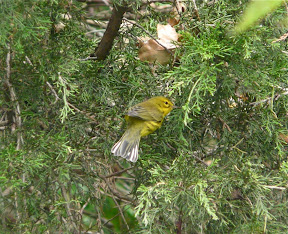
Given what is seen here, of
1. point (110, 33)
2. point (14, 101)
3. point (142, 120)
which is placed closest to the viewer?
point (14, 101)

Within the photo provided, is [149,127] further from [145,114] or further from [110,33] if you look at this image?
[110,33]

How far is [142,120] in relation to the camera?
286cm

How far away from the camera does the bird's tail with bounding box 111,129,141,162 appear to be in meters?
2.31

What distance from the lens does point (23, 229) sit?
7.13 feet

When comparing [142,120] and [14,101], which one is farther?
[142,120]

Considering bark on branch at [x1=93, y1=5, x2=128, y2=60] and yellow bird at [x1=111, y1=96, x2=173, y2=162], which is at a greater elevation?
bark on branch at [x1=93, y1=5, x2=128, y2=60]

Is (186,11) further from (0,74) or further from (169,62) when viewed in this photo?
(0,74)

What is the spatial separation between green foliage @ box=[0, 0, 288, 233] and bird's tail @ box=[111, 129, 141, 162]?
63mm

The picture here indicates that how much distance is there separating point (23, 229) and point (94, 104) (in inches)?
34.5

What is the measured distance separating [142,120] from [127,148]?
0.57 m

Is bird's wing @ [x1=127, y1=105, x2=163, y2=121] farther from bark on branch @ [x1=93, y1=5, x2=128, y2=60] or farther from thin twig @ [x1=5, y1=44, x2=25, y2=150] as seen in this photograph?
thin twig @ [x1=5, y1=44, x2=25, y2=150]

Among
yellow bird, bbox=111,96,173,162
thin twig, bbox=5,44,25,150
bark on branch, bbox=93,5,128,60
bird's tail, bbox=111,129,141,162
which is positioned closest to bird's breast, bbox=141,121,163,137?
yellow bird, bbox=111,96,173,162

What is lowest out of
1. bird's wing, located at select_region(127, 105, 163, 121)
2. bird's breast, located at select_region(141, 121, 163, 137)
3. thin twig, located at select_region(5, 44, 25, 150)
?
bird's breast, located at select_region(141, 121, 163, 137)

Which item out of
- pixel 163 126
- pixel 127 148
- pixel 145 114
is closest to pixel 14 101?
pixel 127 148
